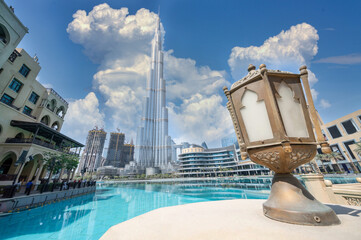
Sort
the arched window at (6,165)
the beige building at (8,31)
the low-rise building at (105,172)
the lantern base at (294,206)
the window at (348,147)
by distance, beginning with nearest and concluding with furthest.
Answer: the lantern base at (294,206) → the beige building at (8,31) → the arched window at (6,165) → the window at (348,147) → the low-rise building at (105,172)

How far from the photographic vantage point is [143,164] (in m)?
101

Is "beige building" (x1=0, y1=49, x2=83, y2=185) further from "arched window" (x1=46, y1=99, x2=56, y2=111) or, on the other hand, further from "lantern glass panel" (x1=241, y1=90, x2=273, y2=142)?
"lantern glass panel" (x1=241, y1=90, x2=273, y2=142)

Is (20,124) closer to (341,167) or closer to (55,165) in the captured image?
A: (55,165)

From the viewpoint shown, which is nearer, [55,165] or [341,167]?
[55,165]

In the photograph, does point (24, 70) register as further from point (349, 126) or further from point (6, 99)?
point (349, 126)

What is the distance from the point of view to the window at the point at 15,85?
19.6m

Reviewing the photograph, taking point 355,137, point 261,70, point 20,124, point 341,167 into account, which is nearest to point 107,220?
point 261,70

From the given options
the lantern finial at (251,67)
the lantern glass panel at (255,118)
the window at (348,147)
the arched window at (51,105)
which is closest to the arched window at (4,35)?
the arched window at (51,105)

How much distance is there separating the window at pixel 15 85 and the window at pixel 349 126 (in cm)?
7321

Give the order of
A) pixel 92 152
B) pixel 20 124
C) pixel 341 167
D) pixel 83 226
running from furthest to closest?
pixel 92 152
pixel 341 167
pixel 20 124
pixel 83 226

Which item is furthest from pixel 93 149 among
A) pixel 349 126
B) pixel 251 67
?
pixel 349 126

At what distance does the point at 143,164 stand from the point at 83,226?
315 ft

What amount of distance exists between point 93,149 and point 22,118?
116m

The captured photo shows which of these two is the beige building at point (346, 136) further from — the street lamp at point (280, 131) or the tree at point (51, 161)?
the tree at point (51, 161)
